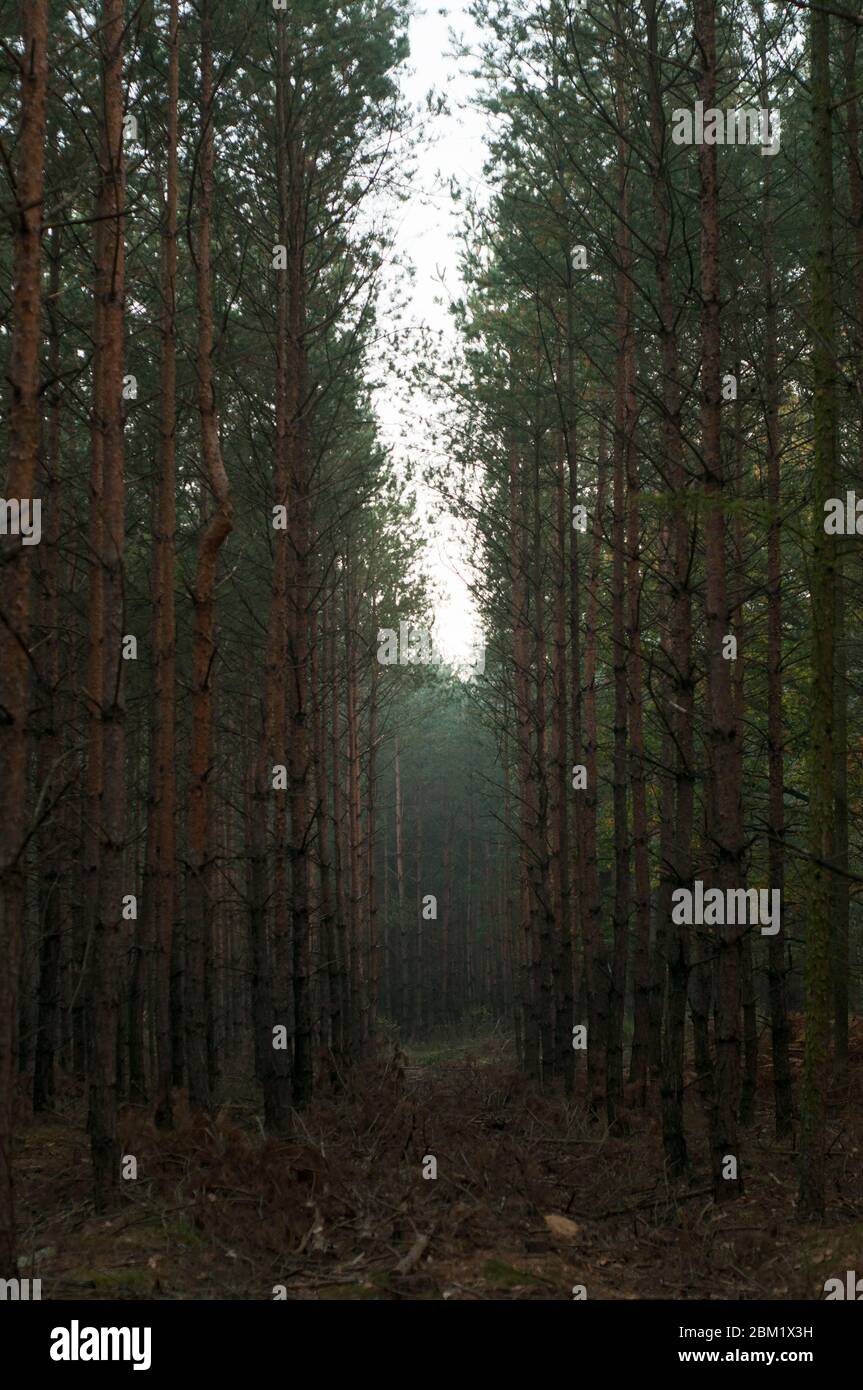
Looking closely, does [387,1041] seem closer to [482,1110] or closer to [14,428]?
[482,1110]

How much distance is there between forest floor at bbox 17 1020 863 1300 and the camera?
596cm

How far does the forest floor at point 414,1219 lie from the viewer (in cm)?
596

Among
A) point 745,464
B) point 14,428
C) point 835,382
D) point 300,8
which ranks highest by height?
point 300,8

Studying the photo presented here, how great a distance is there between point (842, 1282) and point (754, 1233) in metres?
1.21

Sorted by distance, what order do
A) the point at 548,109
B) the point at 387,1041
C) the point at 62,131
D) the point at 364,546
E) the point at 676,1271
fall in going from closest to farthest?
the point at 676,1271 → the point at 62,131 → the point at 548,109 → the point at 364,546 → the point at 387,1041

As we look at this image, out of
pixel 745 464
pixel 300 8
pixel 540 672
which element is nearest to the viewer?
pixel 300 8

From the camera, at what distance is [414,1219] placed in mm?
6891

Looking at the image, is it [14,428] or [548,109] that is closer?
[14,428]

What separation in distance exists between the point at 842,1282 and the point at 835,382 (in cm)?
514

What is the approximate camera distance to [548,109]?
11391mm

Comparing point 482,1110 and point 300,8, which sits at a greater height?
point 300,8

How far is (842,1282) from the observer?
5734 mm
